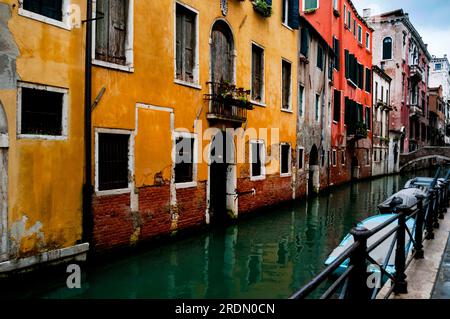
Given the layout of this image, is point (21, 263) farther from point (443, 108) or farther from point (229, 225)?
point (443, 108)

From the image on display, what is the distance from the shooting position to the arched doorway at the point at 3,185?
17.6 ft

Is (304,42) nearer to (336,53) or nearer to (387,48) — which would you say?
(336,53)

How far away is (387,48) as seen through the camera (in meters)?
32.9

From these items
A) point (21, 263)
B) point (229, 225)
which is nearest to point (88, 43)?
point (21, 263)

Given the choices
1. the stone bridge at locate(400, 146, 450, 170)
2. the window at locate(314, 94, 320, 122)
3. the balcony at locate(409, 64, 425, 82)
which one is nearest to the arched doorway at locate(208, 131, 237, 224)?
the window at locate(314, 94, 320, 122)

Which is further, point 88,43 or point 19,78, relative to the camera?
point 88,43

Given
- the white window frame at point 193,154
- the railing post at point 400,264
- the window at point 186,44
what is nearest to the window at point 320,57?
the window at point 186,44

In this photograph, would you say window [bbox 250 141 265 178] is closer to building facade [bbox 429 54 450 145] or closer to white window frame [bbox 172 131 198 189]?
white window frame [bbox 172 131 198 189]

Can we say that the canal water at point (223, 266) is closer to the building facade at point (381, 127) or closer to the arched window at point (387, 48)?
the building facade at point (381, 127)

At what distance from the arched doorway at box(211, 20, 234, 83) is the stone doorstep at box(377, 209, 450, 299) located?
6479 mm

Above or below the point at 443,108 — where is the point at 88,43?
below

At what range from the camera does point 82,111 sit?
6.54 meters

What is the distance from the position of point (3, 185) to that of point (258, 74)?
8.74m

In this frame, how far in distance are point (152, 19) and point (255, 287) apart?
5548 mm
